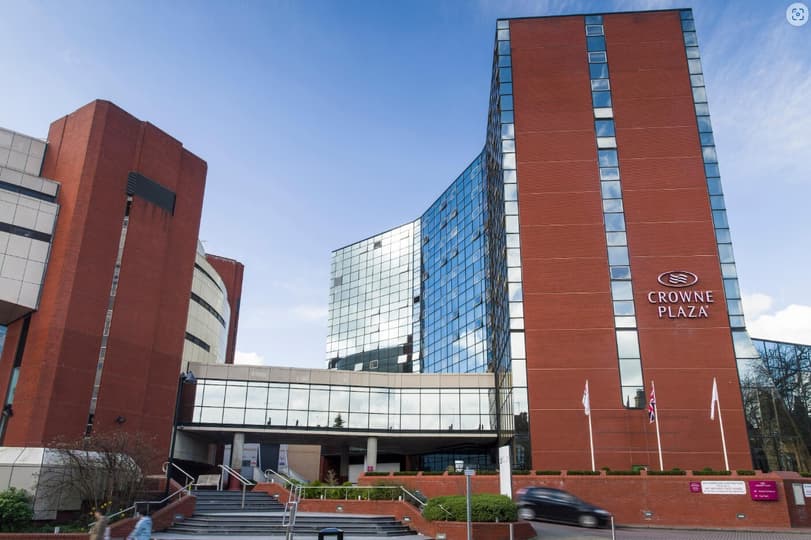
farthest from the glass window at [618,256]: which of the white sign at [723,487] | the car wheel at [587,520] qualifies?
the car wheel at [587,520]

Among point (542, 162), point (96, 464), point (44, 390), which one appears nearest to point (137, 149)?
point (44, 390)

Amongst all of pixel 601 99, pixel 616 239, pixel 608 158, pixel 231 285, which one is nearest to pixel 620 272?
pixel 616 239

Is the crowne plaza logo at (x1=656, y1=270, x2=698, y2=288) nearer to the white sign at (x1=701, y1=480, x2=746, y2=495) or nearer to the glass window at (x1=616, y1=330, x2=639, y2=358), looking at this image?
the glass window at (x1=616, y1=330, x2=639, y2=358)

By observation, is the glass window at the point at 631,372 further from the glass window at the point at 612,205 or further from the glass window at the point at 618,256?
the glass window at the point at 612,205

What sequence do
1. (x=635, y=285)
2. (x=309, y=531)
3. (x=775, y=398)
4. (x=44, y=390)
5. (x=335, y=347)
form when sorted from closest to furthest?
(x=309, y=531) → (x=44, y=390) → (x=775, y=398) → (x=635, y=285) → (x=335, y=347)

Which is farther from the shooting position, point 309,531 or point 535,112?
point 535,112

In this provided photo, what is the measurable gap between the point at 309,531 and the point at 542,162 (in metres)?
28.5

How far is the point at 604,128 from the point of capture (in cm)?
4316

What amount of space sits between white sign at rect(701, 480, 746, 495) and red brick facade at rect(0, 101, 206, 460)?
30.9 metres

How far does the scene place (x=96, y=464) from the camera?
982 inches

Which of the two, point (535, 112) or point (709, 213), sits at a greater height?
point (535, 112)

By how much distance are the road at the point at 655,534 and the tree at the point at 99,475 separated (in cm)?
1587

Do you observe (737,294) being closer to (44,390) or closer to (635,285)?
(635,285)

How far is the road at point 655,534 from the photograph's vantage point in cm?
2300
